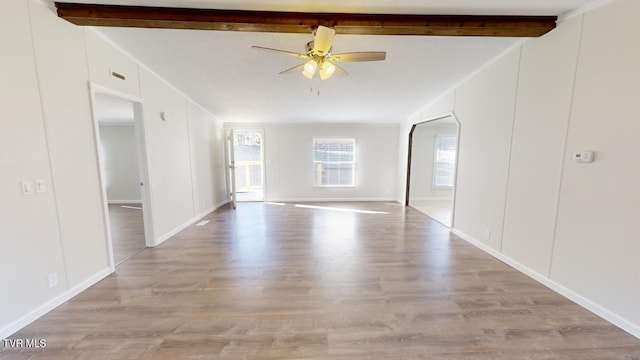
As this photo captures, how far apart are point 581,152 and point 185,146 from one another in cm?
539

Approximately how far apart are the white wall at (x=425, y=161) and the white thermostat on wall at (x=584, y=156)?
490cm

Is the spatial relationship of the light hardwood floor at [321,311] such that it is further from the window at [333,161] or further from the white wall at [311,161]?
the window at [333,161]

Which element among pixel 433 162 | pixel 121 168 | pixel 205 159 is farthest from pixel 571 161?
pixel 121 168

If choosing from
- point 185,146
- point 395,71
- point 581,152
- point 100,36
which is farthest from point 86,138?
point 581,152

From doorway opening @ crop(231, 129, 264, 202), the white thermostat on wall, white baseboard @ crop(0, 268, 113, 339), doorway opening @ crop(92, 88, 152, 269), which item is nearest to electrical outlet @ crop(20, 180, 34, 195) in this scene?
white baseboard @ crop(0, 268, 113, 339)

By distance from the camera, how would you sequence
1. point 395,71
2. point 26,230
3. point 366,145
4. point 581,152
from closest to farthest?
point 26,230
point 581,152
point 395,71
point 366,145

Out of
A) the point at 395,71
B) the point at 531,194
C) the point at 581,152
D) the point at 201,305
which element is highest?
the point at 395,71

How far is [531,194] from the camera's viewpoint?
2520mm

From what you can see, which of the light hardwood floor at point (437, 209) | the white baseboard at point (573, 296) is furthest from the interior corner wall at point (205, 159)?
the white baseboard at point (573, 296)

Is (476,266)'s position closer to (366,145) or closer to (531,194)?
(531,194)

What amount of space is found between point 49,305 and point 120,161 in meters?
5.61

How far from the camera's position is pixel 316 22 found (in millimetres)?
2246

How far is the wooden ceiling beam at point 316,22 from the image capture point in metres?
2.17

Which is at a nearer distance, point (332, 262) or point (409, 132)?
point (332, 262)
